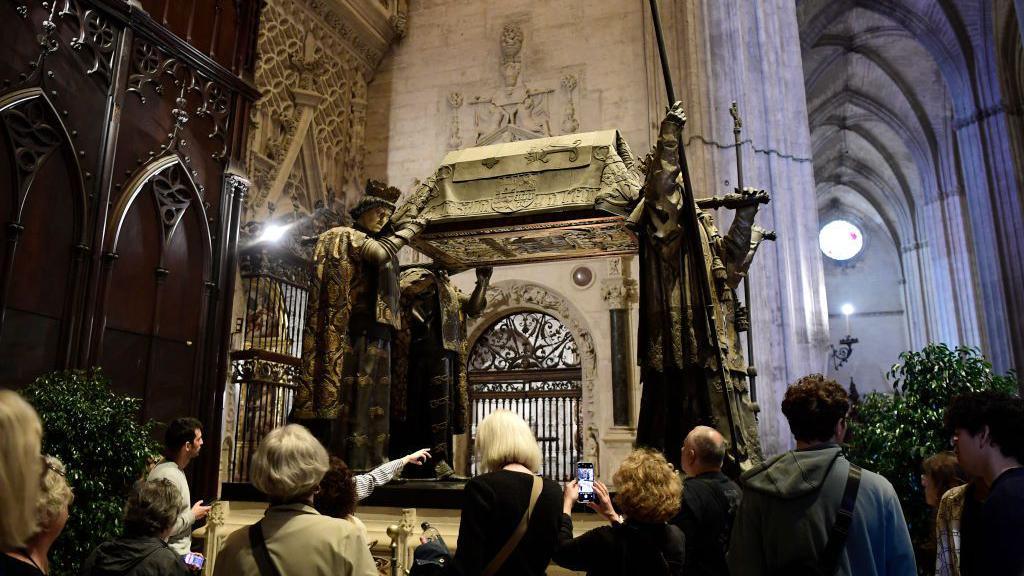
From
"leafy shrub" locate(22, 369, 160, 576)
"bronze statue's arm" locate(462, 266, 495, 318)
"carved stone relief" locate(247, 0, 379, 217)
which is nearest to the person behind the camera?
"leafy shrub" locate(22, 369, 160, 576)

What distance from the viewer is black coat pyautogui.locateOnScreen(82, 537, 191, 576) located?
220 centimetres

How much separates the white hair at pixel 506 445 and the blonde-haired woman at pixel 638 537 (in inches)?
9.4

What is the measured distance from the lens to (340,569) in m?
1.80

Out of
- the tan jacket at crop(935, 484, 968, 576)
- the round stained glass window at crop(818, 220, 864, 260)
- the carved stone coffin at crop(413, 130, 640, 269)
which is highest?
the round stained glass window at crop(818, 220, 864, 260)

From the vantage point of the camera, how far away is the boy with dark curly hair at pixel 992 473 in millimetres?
1887

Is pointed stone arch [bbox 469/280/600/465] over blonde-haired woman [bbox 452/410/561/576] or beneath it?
over

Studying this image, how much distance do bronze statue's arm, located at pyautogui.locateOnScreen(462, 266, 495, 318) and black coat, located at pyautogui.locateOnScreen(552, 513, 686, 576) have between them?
11.7 ft

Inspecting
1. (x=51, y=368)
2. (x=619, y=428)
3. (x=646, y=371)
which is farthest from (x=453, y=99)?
(x=646, y=371)

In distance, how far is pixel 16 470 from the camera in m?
1.24

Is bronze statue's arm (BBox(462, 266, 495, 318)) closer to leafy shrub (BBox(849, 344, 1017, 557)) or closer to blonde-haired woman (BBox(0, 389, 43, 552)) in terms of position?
leafy shrub (BBox(849, 344, 1017, 557))

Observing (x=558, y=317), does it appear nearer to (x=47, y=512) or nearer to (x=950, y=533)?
(x=950, y=533)

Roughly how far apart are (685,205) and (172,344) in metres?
5.68

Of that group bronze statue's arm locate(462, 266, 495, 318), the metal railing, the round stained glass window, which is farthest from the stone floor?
the round stained glass window

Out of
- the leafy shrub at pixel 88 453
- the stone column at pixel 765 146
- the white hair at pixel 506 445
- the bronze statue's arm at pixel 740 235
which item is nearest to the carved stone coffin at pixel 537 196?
the bronze statue's arm at pixel 740 235
